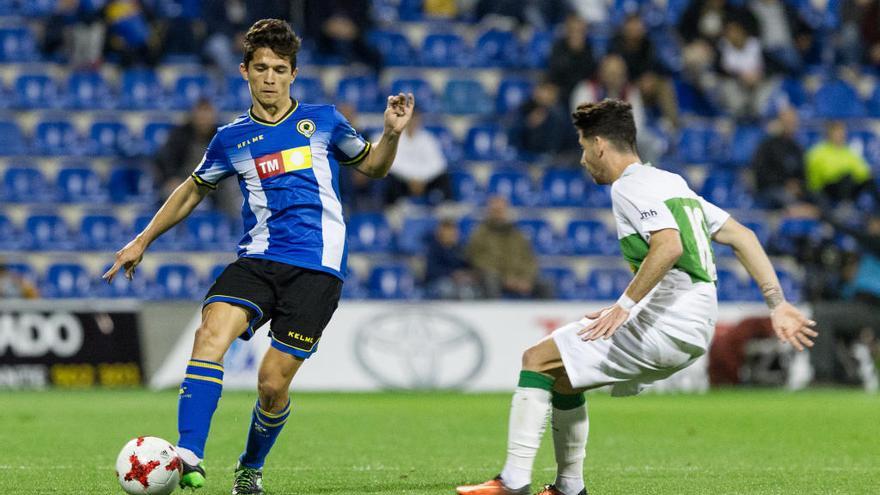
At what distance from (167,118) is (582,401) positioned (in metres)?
13.6

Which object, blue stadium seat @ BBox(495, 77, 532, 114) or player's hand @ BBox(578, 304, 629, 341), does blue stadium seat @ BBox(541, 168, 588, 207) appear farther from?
player's hand @ BBox(578, 304, 629, 341)

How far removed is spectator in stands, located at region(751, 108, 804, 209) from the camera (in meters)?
18.7

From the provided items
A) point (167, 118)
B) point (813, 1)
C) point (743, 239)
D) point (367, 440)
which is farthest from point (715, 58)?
point (743, 239)

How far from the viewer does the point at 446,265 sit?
54.3 ft

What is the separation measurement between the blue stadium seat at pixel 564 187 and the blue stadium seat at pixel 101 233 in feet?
18.4

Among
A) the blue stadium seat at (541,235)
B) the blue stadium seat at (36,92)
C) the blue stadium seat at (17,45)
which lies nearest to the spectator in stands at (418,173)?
the blue stadium seat at (541,235)

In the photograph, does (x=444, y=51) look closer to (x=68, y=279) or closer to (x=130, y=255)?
(x=68, y=279)

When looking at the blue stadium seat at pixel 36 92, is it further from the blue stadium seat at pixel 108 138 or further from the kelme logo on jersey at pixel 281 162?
the kelme logo on jersey at pixel 281 162

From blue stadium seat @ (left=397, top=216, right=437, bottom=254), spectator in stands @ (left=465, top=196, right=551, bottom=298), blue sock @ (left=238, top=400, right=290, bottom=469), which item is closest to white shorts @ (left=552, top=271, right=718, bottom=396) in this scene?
blue sock @ (left=238, top=400, right=290, bottom=469)

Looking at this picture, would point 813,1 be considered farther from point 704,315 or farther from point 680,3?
point 704,315

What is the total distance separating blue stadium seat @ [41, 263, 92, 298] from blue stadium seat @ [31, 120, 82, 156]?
1.89 meters

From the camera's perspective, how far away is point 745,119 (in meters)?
20.4

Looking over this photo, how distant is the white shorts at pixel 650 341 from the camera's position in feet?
19.6

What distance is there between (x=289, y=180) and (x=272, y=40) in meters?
0.66
